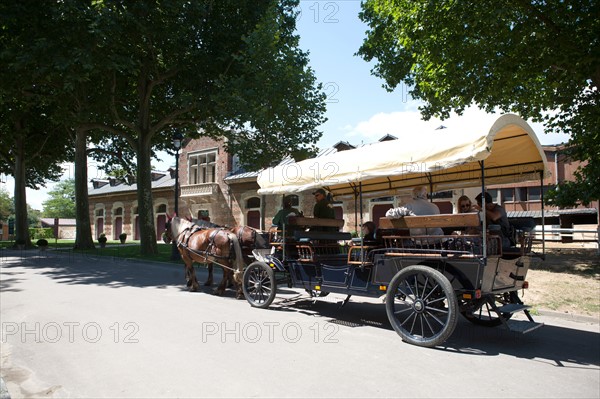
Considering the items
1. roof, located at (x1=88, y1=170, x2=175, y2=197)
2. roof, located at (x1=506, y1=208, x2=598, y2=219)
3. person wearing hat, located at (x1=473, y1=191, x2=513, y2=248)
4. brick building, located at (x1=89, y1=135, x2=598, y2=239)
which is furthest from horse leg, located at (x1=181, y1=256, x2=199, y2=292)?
roof, located at (x1=506, y1=208, x2=598, y2=219)

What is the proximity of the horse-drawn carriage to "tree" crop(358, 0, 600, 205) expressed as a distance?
6.96m

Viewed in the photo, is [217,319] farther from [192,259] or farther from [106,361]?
[192,259]

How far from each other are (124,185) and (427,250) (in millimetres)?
44276

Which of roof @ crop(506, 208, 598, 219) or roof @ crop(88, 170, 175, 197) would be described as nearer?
roof @ crop(506, 208, 598, 219)

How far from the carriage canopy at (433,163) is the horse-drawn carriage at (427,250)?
0.01 metres

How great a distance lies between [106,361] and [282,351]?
2065 mm

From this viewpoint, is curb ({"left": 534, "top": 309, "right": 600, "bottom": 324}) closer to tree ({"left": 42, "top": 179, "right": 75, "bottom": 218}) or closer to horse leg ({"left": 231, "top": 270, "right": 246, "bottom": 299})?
horse leg ({"left": 231, "top": 270, "right": 246, "bottom": 299})

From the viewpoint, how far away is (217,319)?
23.2 feet

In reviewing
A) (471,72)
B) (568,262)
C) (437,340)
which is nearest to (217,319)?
(437,340)

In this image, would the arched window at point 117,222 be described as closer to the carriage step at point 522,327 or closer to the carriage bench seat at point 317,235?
the carriage bench seat at point 317,235

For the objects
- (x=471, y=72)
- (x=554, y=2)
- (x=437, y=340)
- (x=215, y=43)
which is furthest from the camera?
(x=215, y=43)

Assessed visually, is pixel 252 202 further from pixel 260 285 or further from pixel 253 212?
pixel 260 285

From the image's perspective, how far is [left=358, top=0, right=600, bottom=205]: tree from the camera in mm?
12031

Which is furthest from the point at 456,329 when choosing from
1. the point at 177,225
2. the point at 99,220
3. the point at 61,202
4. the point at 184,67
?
the point at 61,202
